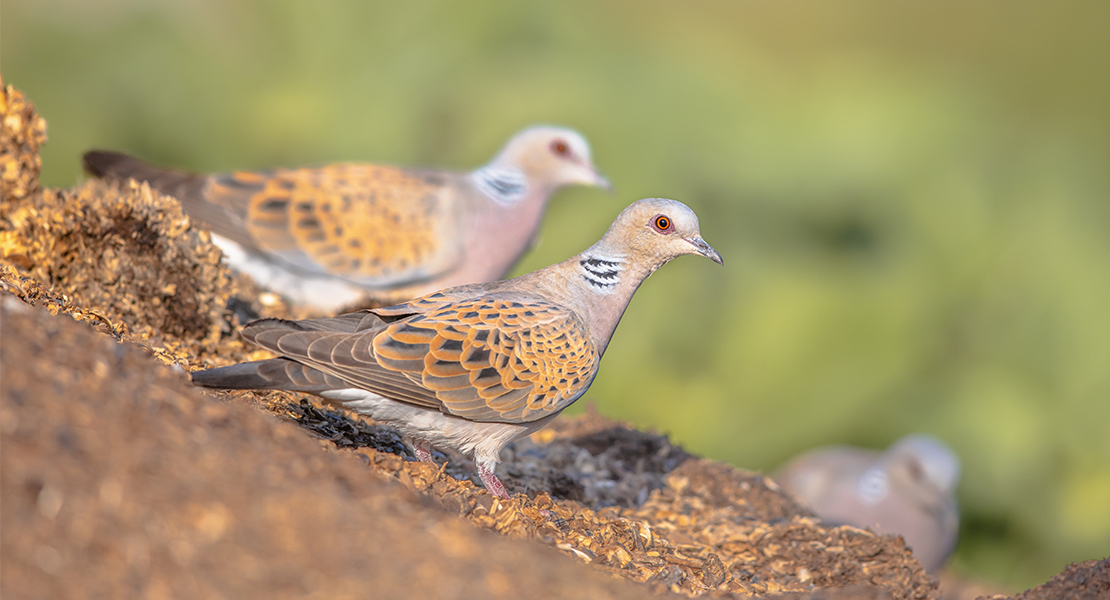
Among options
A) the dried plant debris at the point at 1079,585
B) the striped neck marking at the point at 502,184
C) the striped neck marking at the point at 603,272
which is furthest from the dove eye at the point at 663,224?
the striped neck marking at the point at 502,184

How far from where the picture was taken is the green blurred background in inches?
288

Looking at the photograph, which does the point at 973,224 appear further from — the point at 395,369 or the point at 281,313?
the point at 395,369

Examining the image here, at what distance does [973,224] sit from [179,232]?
6.21m

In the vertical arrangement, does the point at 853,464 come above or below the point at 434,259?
below

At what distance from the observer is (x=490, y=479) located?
3.32 metres

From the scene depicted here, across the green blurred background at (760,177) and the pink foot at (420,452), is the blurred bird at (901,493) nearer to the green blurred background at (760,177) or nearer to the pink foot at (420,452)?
the green blurred background at (760,177)

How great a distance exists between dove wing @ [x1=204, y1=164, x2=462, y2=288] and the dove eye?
2342 millimetres

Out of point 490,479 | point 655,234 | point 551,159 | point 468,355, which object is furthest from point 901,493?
point 468,355

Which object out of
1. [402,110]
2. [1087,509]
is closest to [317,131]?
[402,110]

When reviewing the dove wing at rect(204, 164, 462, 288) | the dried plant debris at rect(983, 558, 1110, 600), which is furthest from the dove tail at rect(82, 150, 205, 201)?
the dried plant debris at rect(983, 558, 1110, 600)

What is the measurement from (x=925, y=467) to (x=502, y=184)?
3.08 m

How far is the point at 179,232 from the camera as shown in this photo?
13.2ft

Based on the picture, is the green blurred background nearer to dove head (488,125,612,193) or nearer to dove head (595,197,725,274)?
dove head (488,125,612,193)

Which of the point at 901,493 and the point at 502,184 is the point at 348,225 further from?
the point at 901,493
